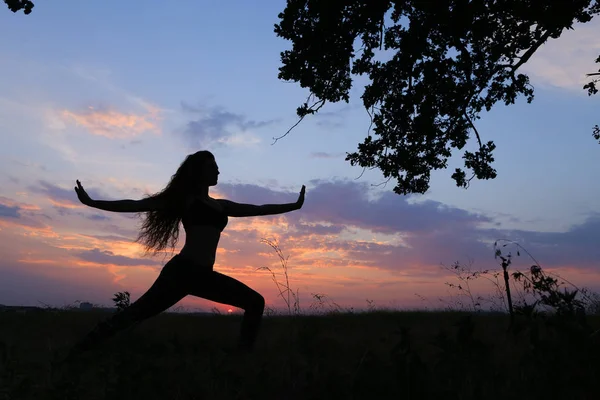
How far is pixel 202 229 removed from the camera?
20.8 feet

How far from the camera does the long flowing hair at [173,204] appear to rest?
6.54 metres

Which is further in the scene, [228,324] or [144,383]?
[228,324]

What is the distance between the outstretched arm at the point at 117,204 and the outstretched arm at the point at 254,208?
95 centimetres

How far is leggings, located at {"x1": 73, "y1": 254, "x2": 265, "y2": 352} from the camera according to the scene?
600 centimetres

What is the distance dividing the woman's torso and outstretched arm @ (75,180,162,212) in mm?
472

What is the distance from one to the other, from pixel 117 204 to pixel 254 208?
1.76 metres

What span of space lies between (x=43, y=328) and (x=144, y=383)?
710 cm

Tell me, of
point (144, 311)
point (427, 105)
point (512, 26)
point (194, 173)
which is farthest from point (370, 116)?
point (144, 311)

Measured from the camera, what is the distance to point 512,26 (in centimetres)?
1030

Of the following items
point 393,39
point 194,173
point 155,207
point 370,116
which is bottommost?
point 155,207

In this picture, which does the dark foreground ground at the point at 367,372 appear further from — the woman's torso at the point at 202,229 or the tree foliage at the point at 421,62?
the tree foliage at the point at 421,62

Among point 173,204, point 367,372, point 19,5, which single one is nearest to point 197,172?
point 173,204

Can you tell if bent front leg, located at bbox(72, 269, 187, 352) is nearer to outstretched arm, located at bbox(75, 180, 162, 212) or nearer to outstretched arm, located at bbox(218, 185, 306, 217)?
outstretched arm, located at bbox(75, 180, 162, 212)

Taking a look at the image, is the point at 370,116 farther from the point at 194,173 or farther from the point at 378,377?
the point at 378,377
